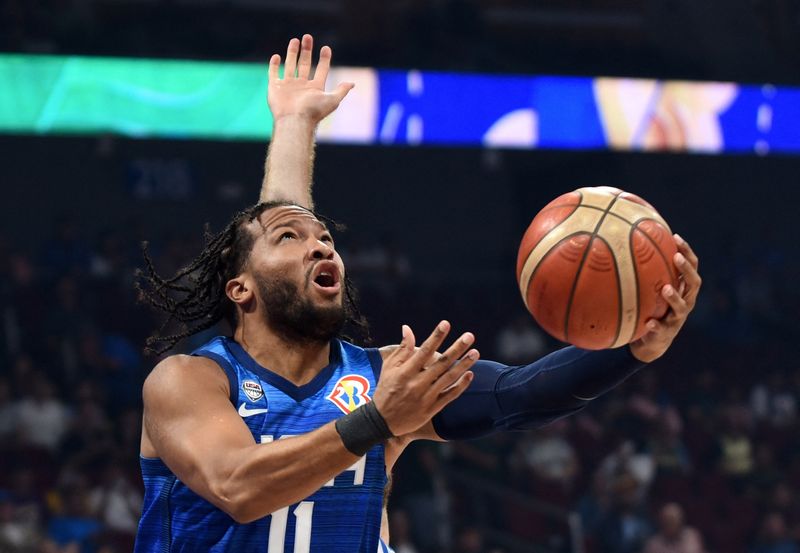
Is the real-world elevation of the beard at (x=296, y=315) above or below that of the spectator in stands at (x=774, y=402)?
below

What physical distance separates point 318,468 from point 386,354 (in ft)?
2.85

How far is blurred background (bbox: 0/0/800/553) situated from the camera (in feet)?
31.7

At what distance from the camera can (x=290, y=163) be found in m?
3.87

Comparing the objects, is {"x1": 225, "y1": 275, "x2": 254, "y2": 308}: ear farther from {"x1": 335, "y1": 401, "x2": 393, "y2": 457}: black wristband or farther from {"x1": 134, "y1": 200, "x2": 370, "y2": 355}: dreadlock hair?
{"x1": 335, "y1": 401, "x2": 393, "y2": 457}: black wristband

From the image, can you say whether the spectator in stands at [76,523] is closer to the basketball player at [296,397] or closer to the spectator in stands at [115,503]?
the spectator in stands at [115,503]

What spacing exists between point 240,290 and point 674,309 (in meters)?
1.22

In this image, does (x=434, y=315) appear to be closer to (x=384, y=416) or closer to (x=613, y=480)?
(x=613, y=480)

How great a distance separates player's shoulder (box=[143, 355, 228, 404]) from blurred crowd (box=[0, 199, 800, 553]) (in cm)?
536

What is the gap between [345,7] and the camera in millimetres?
12750

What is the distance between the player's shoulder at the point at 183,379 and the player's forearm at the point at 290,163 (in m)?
0.86

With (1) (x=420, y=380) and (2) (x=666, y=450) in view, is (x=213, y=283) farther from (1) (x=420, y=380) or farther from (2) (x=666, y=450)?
(2) (x=666, y=450)

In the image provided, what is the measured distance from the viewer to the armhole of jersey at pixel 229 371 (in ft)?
9.91

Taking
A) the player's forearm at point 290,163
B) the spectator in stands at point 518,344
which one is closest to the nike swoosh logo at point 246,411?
the player's forearm at point 290,163

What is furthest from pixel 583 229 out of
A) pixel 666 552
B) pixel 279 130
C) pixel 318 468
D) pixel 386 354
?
pixel 666 552
